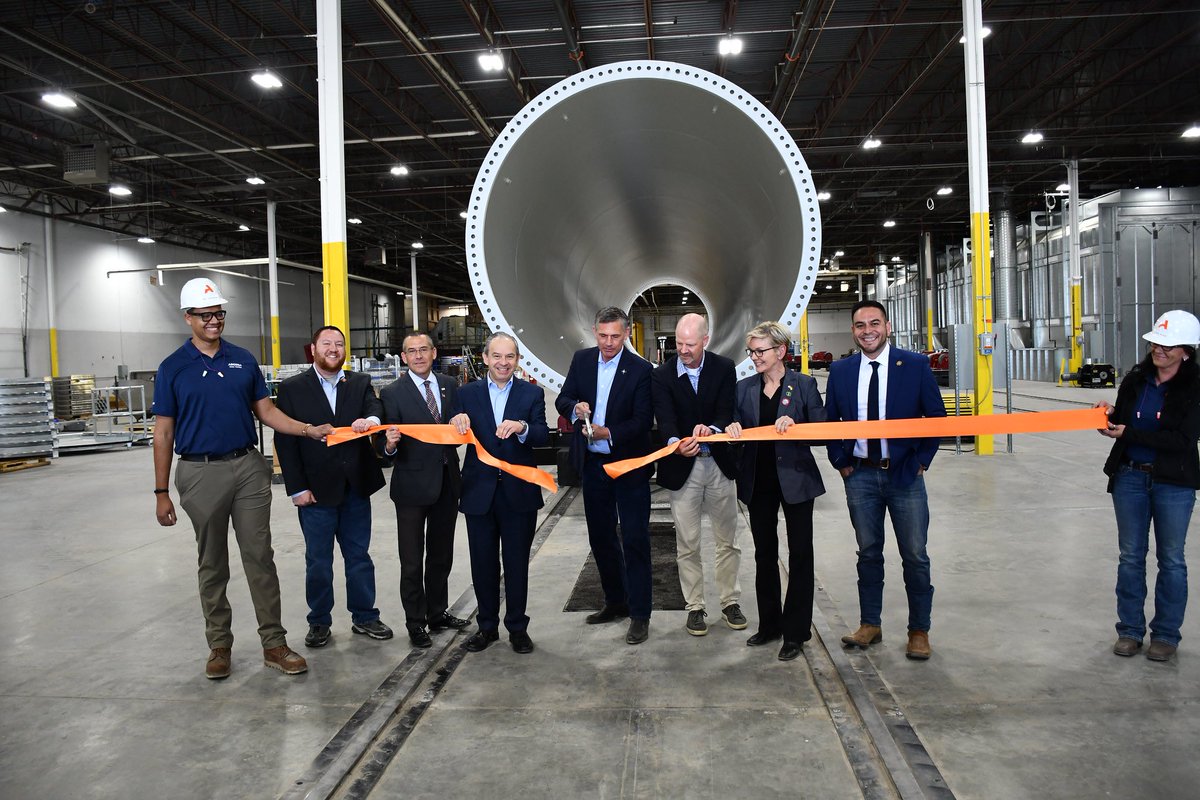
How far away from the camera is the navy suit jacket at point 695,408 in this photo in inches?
132

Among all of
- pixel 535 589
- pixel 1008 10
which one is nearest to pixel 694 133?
pixel 535 589

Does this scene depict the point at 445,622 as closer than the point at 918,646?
No

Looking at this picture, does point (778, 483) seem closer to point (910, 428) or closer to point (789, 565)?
point (789, 565)

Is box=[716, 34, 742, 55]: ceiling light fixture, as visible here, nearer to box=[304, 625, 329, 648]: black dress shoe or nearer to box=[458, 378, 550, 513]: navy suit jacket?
box=[458, 378, 550, 513]: navy suit jacket

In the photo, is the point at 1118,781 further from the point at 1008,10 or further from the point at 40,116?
the point at 40,116

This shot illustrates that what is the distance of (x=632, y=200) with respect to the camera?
19.1ft

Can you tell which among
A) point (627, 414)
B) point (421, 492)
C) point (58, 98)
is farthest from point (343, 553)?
point (58, 98)

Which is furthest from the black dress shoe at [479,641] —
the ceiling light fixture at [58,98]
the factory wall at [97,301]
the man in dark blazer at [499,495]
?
the factory wall at [97,301]

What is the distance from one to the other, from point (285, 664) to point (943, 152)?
19.7m

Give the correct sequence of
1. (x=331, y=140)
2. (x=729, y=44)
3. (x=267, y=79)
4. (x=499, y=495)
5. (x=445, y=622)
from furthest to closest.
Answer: (x=267, y=79) < (x=729, y=44) < (x=331, y=140) < (x=445, y=622) < (x=499, y=495)

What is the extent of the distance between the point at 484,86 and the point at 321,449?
12.4 m

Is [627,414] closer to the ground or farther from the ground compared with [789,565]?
farther from the ground

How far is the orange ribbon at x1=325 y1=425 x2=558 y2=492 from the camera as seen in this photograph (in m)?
3.19

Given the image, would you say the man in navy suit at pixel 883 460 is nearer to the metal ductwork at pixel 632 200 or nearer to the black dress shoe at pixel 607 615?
the metal ductwork at pixel 632 200
